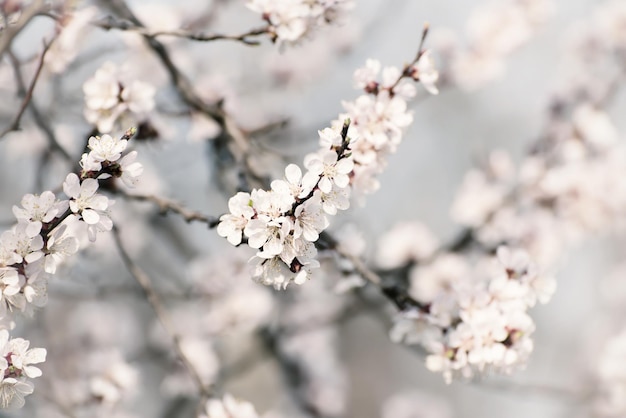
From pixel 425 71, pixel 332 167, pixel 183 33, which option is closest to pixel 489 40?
pixel 425 71

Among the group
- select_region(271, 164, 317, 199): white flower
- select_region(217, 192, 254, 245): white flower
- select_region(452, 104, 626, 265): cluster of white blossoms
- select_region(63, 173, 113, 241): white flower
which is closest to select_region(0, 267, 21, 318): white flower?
select_region(63, 173, 113, 241): white flower

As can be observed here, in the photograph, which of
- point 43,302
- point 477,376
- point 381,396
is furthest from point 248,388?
point 381,396

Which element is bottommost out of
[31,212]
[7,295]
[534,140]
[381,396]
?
[7,295]

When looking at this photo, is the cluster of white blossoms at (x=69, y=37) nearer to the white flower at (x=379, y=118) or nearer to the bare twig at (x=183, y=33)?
the bare twig at (x=183, y=33)

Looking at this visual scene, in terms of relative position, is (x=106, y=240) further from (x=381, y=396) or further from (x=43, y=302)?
(x=381, y=396)

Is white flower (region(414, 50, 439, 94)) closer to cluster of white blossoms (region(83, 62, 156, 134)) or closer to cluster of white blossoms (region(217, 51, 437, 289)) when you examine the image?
cluster of white blossoms (region(217, 51, 437, 289))

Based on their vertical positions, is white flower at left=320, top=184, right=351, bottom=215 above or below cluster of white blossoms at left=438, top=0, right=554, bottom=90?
below

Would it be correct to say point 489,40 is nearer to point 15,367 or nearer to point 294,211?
point 294,211
